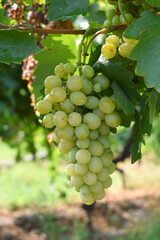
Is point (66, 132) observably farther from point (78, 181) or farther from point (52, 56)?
point (52, 56)

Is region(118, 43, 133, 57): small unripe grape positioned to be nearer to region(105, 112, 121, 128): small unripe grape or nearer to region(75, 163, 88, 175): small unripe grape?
region(105, 112, 121, 128): small unripe grape

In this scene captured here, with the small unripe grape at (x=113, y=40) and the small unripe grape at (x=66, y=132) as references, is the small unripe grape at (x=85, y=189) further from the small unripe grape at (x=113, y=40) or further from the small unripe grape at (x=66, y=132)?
the small unripe grape at (x=113, y=40)

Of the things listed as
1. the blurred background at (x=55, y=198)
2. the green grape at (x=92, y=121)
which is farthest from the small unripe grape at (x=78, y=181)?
the blurred background at (x=55, y=198)

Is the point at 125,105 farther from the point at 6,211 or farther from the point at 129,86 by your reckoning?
the point at 6,211

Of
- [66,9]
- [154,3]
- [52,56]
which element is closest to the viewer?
[154,3]

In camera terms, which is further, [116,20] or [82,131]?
[116,20]

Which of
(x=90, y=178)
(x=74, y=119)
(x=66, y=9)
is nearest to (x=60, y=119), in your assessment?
(x=74, y=119)
